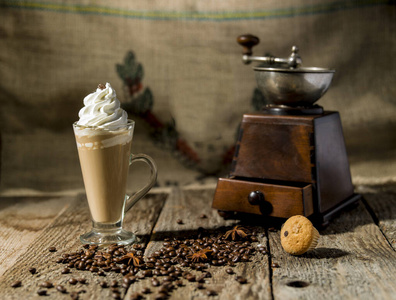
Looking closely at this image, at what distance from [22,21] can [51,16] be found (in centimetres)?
14

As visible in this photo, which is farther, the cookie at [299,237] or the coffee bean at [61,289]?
the cookie at [299,237]

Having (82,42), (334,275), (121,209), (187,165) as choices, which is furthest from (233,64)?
(334,275)

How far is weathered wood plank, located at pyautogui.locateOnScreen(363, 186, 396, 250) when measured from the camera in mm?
1983

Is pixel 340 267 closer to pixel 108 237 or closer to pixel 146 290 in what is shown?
pixel 146 290

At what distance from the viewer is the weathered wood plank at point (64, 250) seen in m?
1.48

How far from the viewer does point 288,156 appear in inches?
79.9

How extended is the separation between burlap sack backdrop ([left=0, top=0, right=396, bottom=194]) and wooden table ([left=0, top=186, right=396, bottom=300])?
1.00ft

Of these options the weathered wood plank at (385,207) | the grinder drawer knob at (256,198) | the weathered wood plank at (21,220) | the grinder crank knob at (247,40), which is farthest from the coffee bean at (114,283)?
the grinder crank knob at (247,40)

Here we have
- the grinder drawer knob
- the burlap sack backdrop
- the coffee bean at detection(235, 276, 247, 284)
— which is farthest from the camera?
the burlap sack backdrop

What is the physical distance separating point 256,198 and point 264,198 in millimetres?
53

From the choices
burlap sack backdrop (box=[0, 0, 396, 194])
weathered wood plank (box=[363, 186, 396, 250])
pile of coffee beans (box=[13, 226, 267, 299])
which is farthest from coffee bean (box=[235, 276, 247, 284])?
burlap sack backdrop (box=[0, 0, 396, 194])

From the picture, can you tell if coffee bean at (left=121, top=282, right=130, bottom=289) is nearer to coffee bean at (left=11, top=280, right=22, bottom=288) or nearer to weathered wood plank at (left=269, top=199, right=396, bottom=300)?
coffee bean at (left=11, top=280, right=22, bottom=288)

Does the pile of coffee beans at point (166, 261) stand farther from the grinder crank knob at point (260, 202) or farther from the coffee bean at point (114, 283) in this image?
the grinder crank knob at point (260, 202)

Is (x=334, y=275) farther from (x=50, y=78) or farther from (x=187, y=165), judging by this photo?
(x=50, y=78)
